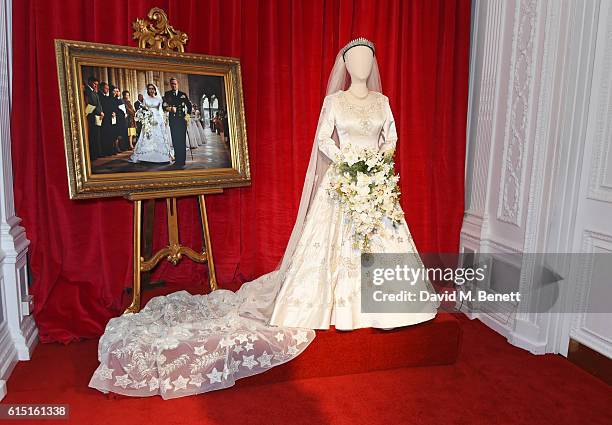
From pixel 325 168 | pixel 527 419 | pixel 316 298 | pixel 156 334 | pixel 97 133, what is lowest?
pixel 527 419

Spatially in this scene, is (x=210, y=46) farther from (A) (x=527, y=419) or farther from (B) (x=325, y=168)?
(A) (x=527, y=419)

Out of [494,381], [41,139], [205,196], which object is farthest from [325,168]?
[41,139]

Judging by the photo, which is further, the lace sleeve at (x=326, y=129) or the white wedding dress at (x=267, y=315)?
the lace sleeve at (x=326, y=129)

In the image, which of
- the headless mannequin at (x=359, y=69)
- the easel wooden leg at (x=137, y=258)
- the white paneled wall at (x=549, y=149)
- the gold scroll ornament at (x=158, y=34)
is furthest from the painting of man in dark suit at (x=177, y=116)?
the white paneled wall at (x=549, y=149)

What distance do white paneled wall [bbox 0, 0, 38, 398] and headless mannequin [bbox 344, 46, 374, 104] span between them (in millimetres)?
2221

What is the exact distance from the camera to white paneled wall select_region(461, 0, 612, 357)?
3148 millimetres

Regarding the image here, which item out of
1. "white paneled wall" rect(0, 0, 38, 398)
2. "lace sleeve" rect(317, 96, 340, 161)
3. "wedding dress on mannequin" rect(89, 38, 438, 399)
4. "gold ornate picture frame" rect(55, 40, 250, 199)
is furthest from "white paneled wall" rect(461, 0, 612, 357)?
"white paneled wall" rect(0, 0, 38, 398)

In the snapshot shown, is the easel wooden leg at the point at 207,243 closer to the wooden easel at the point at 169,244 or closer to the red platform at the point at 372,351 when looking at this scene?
the wooden easel at the point at 169,244

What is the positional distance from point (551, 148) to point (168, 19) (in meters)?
2.88

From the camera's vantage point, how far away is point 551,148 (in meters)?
3.37

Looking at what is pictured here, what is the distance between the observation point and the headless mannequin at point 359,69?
3242 millimetres

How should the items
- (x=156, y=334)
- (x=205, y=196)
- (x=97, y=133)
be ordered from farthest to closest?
(x=205, y=196), (x=97, y=133), (x=156, y=334)

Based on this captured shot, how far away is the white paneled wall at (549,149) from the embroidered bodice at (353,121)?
104 cm

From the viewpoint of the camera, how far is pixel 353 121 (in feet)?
10.8
